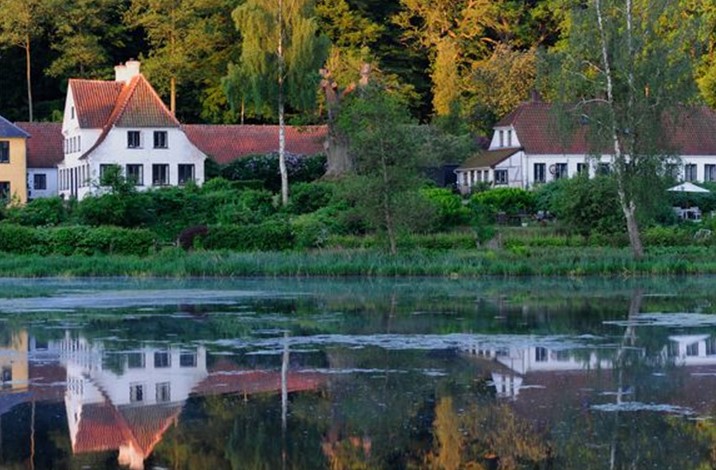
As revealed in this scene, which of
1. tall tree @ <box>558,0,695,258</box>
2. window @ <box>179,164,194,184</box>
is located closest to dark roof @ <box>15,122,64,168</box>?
window @ <box>179,164,194,184</box>

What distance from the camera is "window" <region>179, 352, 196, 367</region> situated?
23397mm

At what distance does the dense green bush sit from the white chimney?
21.1 meters

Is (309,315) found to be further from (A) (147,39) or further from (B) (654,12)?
(A) (147,39)

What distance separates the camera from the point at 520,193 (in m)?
58.5

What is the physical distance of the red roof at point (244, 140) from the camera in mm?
71062

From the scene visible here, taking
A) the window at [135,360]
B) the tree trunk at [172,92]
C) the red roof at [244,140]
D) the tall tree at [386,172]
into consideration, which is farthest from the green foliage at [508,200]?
the window at [135,360]

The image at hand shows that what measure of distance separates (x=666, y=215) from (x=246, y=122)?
33359 mm

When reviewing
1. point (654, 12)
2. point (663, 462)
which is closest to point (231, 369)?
point (663, 462)

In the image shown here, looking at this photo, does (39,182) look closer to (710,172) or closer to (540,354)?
(710,172)

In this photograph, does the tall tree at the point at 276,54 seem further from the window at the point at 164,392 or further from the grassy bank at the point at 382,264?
the window at the point at 164,392

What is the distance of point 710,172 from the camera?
7125 centimetres

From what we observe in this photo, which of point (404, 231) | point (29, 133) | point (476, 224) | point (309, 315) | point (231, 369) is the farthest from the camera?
point (29, 133)

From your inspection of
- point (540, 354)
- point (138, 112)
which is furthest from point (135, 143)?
point (540, 354)

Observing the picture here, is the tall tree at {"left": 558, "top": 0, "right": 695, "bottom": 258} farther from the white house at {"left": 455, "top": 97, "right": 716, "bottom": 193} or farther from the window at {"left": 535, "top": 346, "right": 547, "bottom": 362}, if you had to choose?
the window at {"left": 535, "top": 346, "right": 547, "bottom": 362}
